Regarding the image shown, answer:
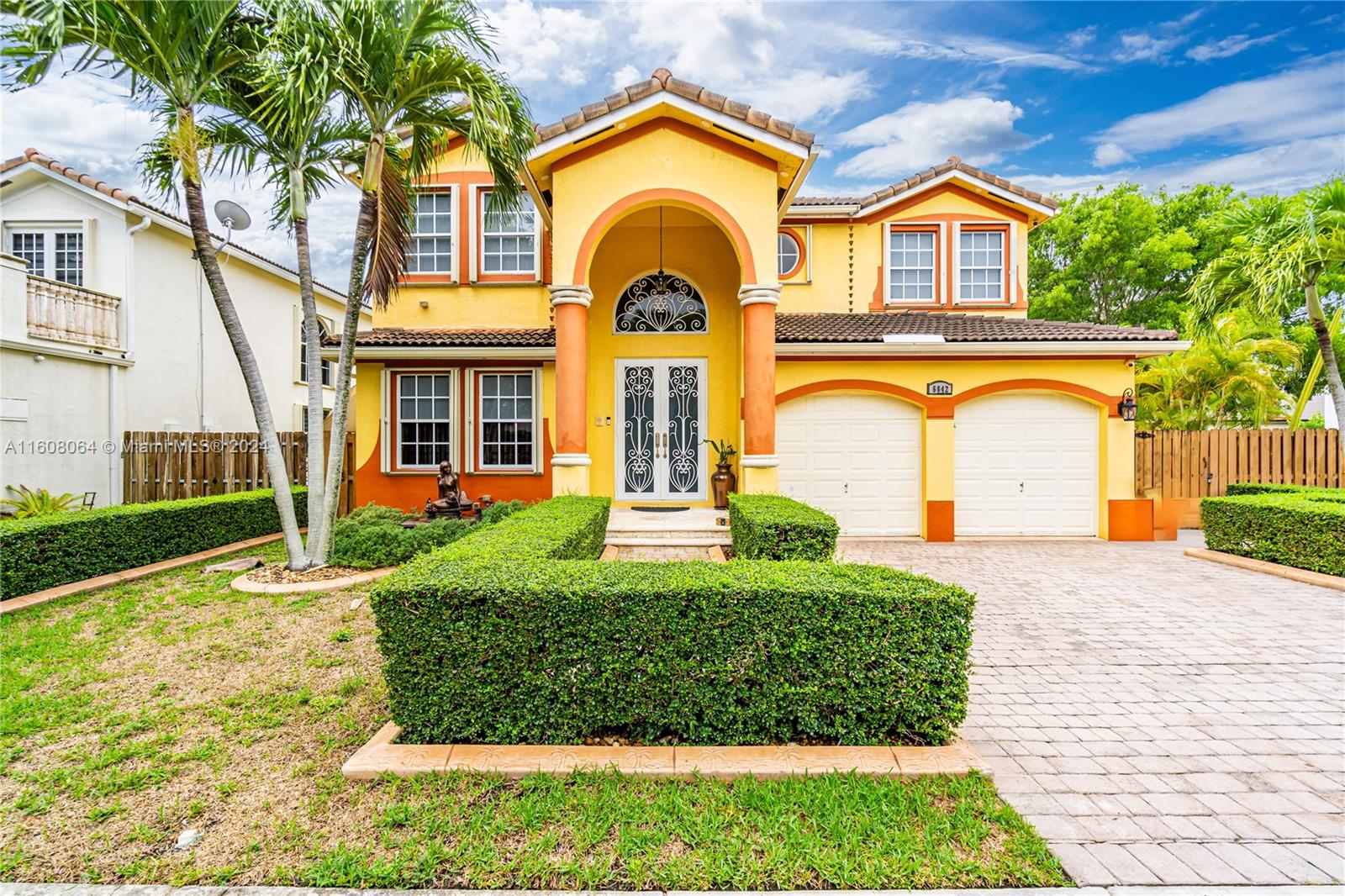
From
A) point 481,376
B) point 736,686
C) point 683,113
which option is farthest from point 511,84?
point 736,686

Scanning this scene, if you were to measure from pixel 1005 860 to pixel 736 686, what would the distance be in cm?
153

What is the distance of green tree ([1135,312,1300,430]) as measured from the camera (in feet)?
51.7

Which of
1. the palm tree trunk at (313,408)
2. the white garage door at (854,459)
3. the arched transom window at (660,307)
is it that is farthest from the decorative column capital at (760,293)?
the palm tree trunk at (313,408)

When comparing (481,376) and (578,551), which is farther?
(481,376)

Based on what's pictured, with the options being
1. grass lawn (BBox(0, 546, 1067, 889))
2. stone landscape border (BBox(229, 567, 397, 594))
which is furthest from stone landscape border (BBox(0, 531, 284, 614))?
grass lawn (BBox(0, 546, 1067, 889))

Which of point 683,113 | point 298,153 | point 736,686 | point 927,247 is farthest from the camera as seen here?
point 927,247

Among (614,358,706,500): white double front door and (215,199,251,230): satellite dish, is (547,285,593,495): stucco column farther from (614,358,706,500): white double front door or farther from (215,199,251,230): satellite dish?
(215,199,251,230): satellite dish

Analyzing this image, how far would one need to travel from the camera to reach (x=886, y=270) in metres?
13.3

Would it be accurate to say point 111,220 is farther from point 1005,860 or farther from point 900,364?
point 1005,860

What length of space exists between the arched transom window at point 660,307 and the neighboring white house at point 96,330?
34.9ft

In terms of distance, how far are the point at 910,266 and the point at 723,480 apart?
7142 mm

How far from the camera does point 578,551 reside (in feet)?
20.3

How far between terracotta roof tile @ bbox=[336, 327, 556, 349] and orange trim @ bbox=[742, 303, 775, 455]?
3.89 meters

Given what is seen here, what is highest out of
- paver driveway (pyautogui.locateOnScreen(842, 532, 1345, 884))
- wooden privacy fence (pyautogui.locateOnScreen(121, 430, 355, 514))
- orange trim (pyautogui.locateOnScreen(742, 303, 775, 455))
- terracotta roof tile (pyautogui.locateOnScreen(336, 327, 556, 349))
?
terracotta roof tile (pyautogui.locateOnScreen(336, 327, 556, 349))
